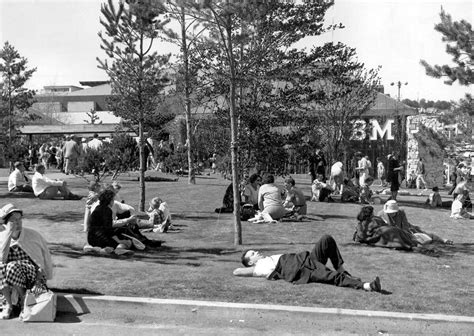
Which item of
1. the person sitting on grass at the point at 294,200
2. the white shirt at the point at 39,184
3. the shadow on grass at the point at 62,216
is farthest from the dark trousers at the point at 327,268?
the white shirt at the point at 39,184

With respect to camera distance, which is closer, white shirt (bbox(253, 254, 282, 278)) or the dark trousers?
the dark trousers

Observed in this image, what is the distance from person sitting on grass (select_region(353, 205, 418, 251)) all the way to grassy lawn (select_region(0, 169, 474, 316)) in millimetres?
235

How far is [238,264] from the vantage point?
950 cm

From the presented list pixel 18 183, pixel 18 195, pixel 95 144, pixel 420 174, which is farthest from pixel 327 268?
pixel 420 174

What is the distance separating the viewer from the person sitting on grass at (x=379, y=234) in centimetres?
1092

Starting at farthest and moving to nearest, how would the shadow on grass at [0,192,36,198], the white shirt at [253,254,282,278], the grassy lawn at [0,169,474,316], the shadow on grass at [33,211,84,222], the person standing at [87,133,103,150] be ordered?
the person standing at [87,133,103,150]
the shadow on grass at [0,192,36,198]
the shadow on grass at [33,211,84,222]
the white shirt at [253,254,282,278]
the grassy lawn at [0,169,474,316]

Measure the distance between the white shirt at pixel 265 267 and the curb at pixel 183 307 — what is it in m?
1.47

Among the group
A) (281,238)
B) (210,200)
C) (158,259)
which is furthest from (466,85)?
(210,200)

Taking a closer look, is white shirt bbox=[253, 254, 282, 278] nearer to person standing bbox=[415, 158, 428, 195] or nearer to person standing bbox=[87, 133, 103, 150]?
person standing bbox=[87, 133, 103, 150]

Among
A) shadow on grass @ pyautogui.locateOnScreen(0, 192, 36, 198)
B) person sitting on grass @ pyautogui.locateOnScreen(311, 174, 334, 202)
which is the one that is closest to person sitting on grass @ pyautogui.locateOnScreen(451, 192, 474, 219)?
person sitting on grass @ pyautogui.locateOnScreen(311, 174, 334, 202)

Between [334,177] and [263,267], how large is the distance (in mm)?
12656

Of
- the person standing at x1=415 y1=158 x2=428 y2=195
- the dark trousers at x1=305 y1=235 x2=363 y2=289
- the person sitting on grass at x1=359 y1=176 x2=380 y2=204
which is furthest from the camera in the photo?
the person standing at x1=415 y1=158 x2=428 y2=195

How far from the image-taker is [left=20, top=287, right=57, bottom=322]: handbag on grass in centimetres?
676

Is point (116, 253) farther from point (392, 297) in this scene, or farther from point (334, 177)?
point (334, 177)
